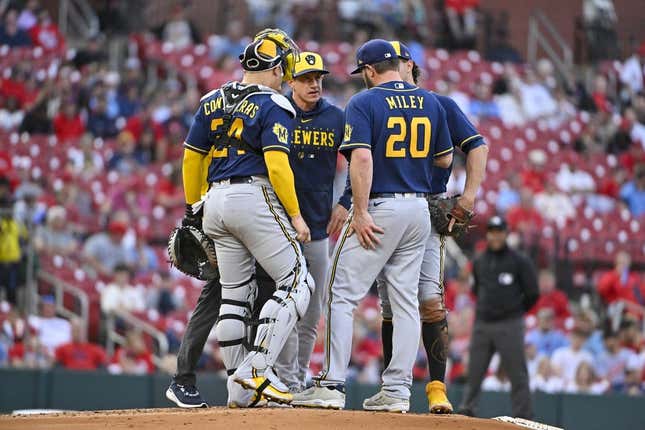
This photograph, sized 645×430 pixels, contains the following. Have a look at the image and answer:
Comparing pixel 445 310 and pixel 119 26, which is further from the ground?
pixel 119 26

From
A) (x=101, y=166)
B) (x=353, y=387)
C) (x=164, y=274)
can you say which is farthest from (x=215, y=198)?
(x=101, y=166)

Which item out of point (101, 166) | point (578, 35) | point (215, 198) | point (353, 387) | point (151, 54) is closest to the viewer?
point (215, 198)

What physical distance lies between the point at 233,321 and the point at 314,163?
117 cm

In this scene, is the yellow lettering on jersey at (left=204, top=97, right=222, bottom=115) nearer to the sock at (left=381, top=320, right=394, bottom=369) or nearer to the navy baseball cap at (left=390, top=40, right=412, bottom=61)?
the navy baseball cap at (left=390, top=40, right=412, bottom=61)

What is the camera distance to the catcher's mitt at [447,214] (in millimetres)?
7238

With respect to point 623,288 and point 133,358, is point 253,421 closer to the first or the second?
point 133,358

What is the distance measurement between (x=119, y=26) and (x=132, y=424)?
14.2m

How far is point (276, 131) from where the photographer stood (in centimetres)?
671

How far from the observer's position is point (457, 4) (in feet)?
72.0

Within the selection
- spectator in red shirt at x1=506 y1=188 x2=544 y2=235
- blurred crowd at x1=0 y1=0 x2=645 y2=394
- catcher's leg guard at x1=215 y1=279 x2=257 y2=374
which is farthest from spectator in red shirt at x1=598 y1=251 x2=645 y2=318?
catcher's leg guard at x1=215 y1=279 x2=257 y2=374

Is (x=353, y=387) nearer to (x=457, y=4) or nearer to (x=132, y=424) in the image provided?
(x=132, y=424)

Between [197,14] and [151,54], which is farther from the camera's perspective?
[197,14]

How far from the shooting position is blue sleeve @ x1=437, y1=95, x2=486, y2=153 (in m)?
7.30

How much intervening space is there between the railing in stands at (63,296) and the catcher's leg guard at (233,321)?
664 centimetres
